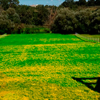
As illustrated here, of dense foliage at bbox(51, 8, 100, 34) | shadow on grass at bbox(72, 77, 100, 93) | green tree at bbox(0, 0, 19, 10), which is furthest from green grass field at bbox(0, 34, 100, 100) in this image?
green tree at bbox(0, 0, 19, 10)

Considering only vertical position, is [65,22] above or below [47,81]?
above

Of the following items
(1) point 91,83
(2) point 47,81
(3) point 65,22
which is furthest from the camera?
(3) point 65,22

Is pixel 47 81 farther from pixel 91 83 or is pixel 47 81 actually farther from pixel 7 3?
pixel 7 3

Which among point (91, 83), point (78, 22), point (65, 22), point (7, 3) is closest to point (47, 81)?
point (91, 83)

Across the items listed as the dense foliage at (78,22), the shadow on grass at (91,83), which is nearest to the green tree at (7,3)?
the dense foliage at (78,22)

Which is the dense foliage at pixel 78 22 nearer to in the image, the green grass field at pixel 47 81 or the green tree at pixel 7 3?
the green grass field at pixel 47 81

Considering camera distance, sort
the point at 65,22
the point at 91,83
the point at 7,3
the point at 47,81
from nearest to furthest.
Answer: the point at 91,83, the point at 47,81, the point at 65,22, the point at 7,3

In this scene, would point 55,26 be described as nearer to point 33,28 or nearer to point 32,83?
point 33,28

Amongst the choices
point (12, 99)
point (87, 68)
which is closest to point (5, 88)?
point (12, 99)

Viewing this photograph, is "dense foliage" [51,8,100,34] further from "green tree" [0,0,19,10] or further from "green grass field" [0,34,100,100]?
"green tree" [0,0,19,10]

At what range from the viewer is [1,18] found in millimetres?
70938

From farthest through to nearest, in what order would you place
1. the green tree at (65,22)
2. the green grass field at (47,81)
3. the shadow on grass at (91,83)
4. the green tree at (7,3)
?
the green tree at (7,3), the green tree at (65,22), the shadow on grass at (91,83), the green grass field at (47,81)

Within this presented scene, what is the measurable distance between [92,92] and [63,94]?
76.7 inches

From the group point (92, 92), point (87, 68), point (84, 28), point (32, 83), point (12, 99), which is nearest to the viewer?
point (12, 99)
